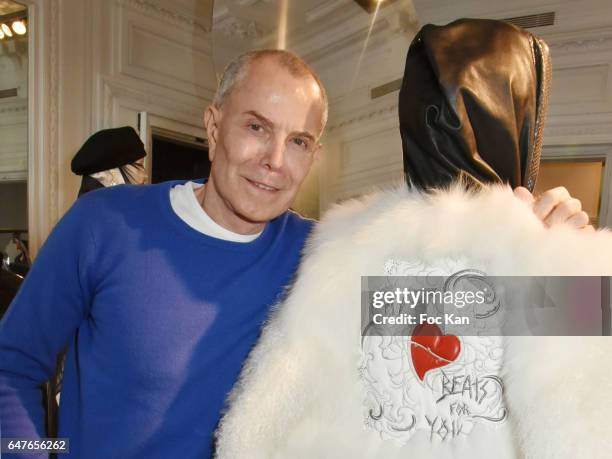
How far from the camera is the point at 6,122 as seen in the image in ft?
7.41

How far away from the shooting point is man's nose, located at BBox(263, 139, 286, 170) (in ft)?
2.72

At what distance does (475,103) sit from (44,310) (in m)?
0.86

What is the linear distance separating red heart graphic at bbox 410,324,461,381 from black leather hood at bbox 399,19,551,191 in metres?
0.19

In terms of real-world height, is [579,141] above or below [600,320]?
above

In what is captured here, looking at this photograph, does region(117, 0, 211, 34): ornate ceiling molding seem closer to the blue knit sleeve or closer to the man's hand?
the blue knit sleeve

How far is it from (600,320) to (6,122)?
2646 mm

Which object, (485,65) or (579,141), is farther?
(579,141)

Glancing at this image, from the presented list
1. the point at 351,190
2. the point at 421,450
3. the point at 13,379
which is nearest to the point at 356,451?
the point at 421,450

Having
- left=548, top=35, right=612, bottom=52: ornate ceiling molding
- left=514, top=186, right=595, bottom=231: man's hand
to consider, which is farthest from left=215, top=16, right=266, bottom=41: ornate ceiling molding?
left=514, top=186, right=595, bottom=231: man's hand

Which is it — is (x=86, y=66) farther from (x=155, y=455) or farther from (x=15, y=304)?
(x=155, y=455)

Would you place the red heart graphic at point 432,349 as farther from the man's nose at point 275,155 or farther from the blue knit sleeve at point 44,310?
the blue knit sleeve at point 44,310

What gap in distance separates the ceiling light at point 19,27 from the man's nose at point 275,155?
2.19 m

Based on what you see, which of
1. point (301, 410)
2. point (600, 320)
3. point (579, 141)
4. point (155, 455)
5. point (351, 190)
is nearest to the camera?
point (600, 320)

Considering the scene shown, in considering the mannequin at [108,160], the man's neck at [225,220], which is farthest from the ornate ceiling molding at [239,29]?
the man's neck at [225,220]
